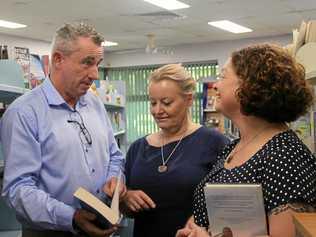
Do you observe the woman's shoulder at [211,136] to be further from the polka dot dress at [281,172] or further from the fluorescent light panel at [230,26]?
the fluorescent light panel at [230,26]

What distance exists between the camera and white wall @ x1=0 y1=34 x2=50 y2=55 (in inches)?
A: 393

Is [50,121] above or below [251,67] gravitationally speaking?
below

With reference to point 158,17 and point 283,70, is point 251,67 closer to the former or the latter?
point 283,70

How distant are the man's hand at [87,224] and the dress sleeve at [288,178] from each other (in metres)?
0.68

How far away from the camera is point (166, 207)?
1.93 m

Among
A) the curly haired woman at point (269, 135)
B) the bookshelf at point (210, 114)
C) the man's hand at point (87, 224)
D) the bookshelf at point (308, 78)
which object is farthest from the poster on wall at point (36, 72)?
the bookshelf at point (210, 114)

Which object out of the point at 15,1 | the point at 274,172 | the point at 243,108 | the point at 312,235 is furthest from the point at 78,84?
the point at 15,1

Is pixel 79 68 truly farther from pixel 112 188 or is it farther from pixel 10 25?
pixel 10 25

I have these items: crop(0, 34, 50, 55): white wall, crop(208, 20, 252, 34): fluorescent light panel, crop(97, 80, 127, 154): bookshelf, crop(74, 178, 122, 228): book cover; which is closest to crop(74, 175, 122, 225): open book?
crop(74, 178, 122, 228): book cover

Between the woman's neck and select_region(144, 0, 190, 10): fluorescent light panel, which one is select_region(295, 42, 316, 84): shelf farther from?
select_region(144, 0, 190, 10): fluorescent light panel

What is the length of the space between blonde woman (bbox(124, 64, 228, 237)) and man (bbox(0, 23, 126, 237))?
0.36ft

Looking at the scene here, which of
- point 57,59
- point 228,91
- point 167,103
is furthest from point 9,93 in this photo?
point 228,91

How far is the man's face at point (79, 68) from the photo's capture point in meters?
1.97

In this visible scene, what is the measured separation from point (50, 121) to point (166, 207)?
1.89ft
